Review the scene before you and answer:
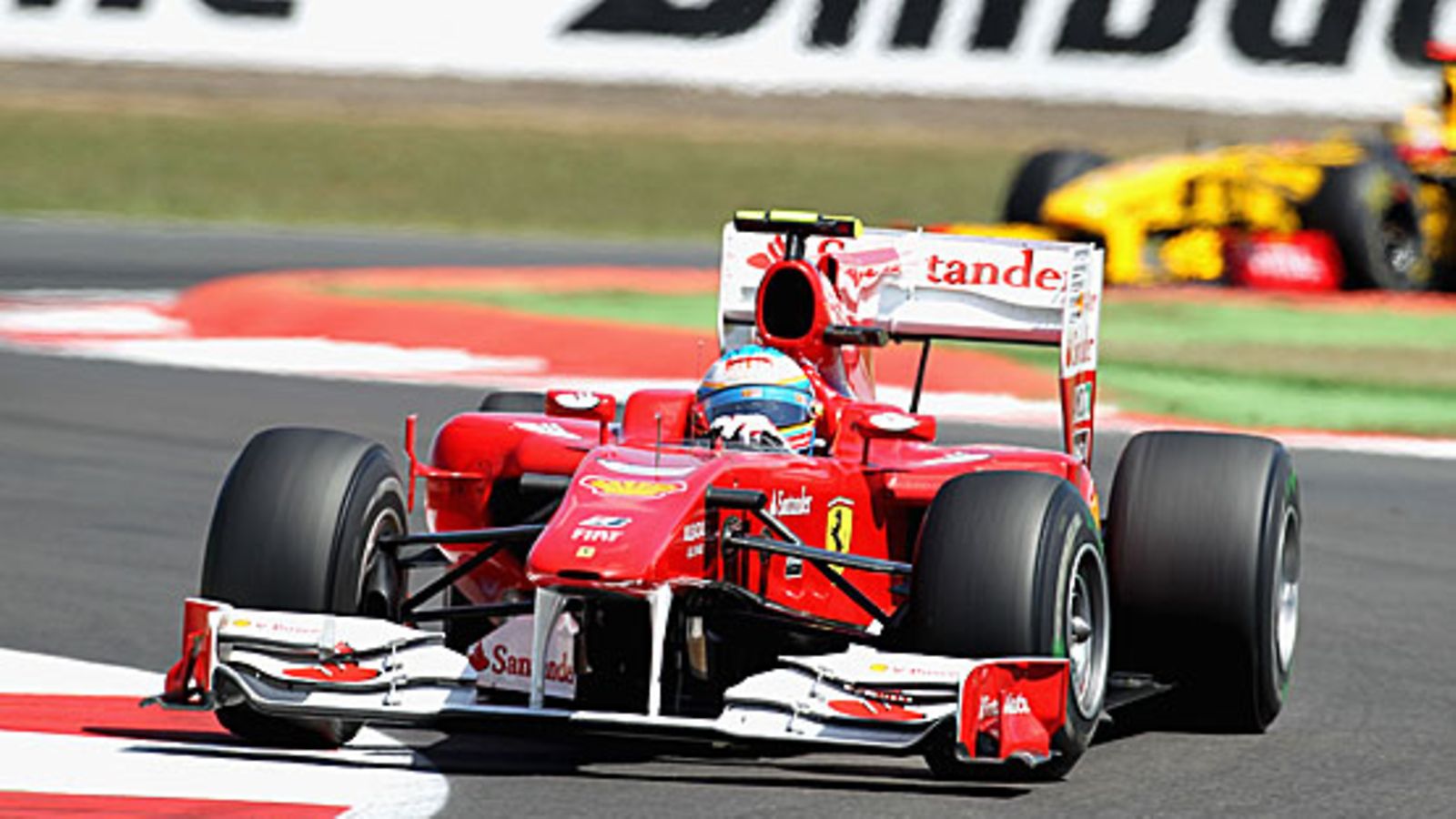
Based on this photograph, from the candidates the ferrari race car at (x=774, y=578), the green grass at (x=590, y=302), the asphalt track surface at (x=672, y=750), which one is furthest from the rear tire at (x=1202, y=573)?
the green grass at (x=590, y=302)

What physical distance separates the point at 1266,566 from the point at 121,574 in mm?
4611

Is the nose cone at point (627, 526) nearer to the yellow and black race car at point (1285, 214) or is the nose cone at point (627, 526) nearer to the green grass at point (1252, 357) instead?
the green grass at point (1252, 357)

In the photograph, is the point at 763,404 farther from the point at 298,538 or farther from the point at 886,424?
the point at 298,538

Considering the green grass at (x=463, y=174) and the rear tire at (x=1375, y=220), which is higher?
the rear tire at (x=1375, y=220)

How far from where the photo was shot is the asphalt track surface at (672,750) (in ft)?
24.7

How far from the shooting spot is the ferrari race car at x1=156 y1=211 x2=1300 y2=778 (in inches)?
291

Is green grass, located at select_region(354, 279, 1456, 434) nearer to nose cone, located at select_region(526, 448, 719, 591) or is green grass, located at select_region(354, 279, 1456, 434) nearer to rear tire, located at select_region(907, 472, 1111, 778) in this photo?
rear tire, located at select_region(907, 472, 1111, 778)

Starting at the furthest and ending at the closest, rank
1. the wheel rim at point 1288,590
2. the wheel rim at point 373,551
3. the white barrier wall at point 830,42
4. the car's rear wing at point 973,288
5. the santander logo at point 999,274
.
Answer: the white barrier wall at point 830,42 < the santander logo at point 999,274 < the car's rear wing at point 973,288 < the wheel rim at point 1288,590 < the wheel rim at point 373,551

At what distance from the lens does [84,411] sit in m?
16.8

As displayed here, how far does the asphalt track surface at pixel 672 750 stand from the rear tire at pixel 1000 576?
14.7 inches

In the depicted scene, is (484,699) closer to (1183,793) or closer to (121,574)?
(1183,793)

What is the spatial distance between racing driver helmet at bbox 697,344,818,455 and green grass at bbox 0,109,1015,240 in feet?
87.4

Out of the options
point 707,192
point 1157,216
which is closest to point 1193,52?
point 707,192

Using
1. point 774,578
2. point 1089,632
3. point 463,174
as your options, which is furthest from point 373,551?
point 463,174
